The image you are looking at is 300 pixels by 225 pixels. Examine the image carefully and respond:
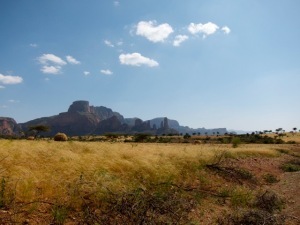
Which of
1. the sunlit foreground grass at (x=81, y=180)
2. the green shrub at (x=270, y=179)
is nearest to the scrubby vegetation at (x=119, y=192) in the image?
the sunlit foreground grass at (x=81, y=180)

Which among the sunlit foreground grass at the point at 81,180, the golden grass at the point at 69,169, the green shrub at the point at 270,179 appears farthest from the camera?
the green shrub at the point at 270,179

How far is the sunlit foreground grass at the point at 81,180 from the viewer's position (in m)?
8.17

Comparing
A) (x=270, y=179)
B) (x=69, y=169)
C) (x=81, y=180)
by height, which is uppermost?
(x=69, y=169)

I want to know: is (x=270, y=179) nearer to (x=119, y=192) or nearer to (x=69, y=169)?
(x=119, y=192)

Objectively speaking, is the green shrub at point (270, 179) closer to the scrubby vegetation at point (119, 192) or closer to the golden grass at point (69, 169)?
the scrubby vegetation at point (119, 192)

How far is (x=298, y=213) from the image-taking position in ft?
34.0

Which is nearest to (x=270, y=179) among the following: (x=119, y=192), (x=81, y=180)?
(x=119, y=192)

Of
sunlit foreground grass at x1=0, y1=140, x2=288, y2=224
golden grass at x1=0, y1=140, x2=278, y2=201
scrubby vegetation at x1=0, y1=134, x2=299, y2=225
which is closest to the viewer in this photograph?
scrubby vegetation at x1=0, y1=134, x2=299, y2=225

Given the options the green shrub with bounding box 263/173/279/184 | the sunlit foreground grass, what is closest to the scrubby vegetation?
the sunlit foreground grass

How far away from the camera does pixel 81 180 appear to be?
32.4 ft

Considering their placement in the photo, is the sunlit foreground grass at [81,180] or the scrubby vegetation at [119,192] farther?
the sunlit foreground grass at [81,180]

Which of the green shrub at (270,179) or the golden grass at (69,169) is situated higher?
the golden grass at (69,169)

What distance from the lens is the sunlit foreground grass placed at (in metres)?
8.17

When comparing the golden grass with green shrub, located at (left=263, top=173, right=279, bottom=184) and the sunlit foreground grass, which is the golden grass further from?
green shrub, located at (left=263, top=173, right=279, bottom=184)
